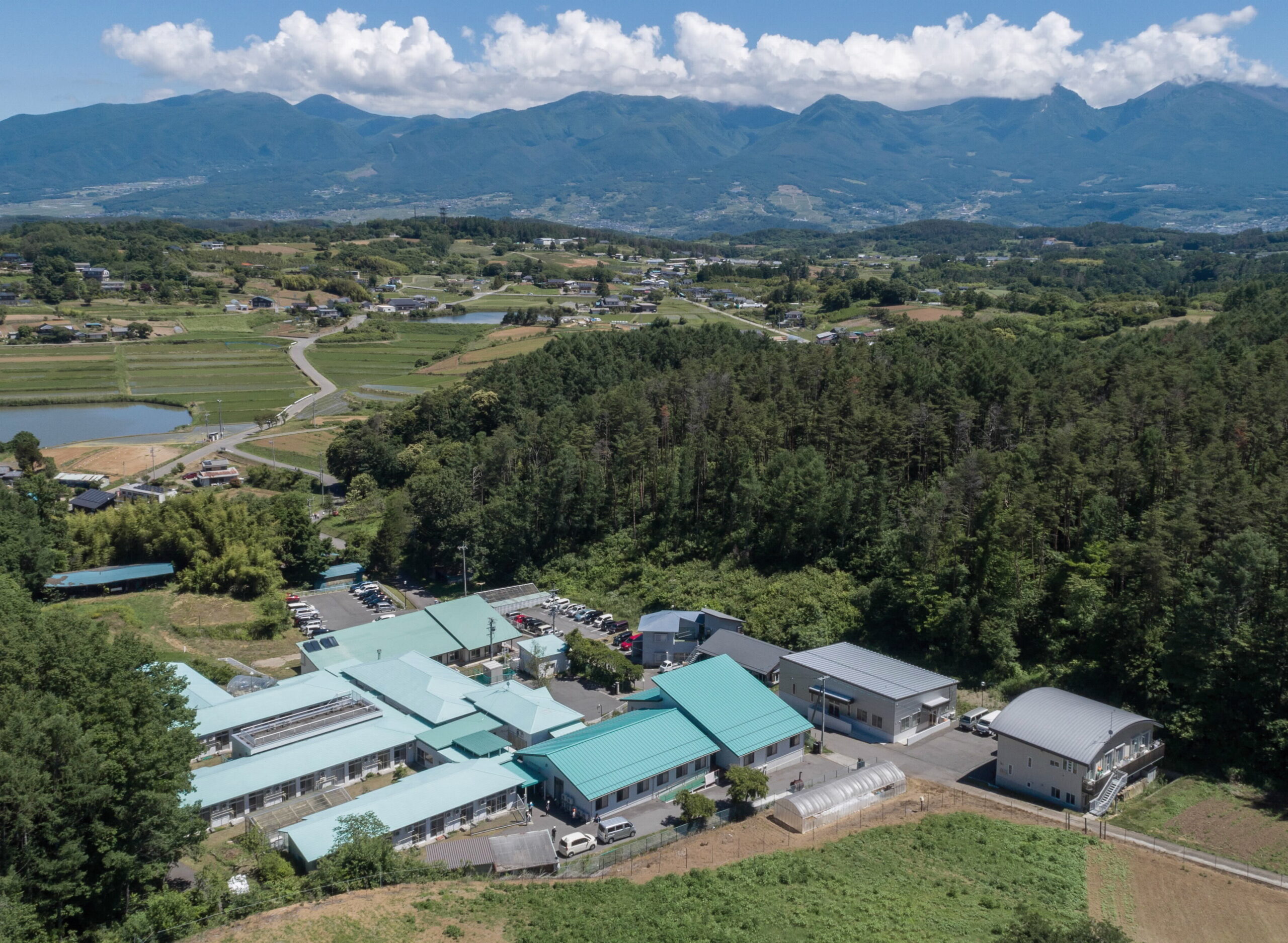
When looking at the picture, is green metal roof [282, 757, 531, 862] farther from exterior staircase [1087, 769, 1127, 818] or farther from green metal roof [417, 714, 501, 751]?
exterior staircase [1087, 769, 1127, 818]

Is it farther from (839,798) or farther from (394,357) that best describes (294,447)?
(839,798)

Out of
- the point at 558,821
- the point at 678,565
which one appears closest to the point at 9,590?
the point at 558,821

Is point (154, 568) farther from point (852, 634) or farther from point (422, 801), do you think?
point (852, 634)

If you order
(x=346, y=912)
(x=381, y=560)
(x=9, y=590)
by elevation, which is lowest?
(x=381, y=560)

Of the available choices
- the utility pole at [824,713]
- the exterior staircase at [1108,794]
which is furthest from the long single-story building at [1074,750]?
the utility pole at [824,713]

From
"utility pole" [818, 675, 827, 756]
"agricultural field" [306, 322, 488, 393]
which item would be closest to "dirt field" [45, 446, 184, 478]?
"agricultural field" [306, 322, 488, 393]

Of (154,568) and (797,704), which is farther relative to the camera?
(154,568)

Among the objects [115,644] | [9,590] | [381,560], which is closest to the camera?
[115,644]
